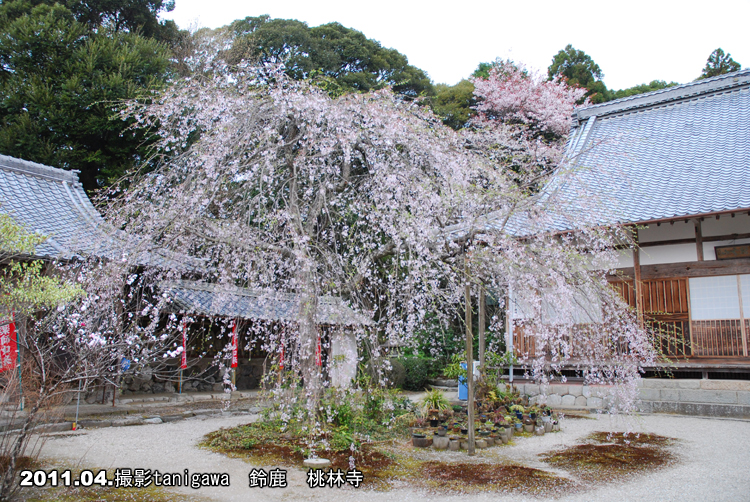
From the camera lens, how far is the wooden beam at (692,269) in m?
9.15

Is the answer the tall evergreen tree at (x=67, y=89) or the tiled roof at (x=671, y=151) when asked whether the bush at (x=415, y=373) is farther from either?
the tall evergreen tree at (x=67, y=89)

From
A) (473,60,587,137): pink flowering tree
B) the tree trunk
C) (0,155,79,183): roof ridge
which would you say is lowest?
the tree trunk

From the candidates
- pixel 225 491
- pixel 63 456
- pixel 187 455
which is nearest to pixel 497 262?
pixel 225 491

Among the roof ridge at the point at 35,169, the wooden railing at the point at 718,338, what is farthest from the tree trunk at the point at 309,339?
the roof ridge at the point at 35,169

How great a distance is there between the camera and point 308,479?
4.99 metres

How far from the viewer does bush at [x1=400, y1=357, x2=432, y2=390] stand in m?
14.8

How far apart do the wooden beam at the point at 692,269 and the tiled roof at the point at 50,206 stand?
28.2ft

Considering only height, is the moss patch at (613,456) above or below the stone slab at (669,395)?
below

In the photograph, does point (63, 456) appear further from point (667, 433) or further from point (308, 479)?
point (667, 433)

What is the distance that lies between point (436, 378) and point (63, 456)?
448 inches

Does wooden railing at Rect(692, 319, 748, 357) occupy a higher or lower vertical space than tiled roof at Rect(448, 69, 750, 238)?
lower

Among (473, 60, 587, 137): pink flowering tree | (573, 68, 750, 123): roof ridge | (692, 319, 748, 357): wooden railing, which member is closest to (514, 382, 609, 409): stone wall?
(692, 319, 748, 357): wooden railing

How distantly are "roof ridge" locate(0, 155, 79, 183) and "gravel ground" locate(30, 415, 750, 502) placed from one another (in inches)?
264

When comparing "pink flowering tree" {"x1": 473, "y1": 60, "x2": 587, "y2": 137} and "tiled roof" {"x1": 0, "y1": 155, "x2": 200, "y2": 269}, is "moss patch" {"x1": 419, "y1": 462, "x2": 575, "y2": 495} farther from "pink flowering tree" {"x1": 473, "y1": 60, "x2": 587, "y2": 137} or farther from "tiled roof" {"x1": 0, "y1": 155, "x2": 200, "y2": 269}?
"pink flowering tree" {"x1": 473, "y1": 60, "x2": 587, "y2": 137}
